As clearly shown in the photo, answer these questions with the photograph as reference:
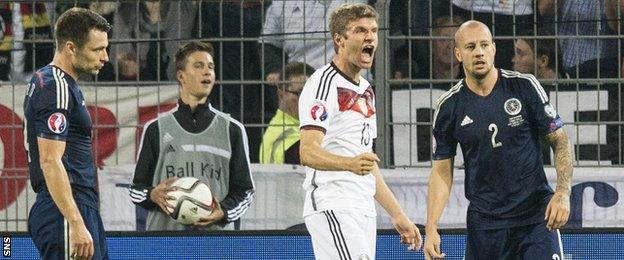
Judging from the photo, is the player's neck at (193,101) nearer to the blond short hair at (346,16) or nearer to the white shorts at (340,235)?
the blond short hair at (346,16)

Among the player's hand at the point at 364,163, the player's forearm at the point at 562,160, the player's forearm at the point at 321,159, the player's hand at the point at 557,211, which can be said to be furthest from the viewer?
the player's forearm at the point at 562,160

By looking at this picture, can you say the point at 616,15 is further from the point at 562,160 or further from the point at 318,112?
the point at 318,112

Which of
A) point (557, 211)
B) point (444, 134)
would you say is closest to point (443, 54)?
point (444, 134)

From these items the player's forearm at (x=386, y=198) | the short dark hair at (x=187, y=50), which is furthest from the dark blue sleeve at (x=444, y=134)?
the short dark hair at (x=187, y=50)

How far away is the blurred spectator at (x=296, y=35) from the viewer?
37.4 feet

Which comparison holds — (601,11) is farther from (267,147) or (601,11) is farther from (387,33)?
(267,147)

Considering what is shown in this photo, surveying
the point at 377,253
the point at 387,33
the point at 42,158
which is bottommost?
the point at 377,253

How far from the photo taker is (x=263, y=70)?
1146cm

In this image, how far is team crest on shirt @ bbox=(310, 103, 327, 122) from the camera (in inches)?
316

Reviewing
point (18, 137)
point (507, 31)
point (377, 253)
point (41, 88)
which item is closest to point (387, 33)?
point (507, 31)

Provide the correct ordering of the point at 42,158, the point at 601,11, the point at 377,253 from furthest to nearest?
the point at 601,11
the point at 377,253
the point at 42,158

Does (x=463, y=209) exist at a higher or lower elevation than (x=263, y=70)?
lower

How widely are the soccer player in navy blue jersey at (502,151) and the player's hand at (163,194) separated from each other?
2.47m

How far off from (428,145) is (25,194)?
2.74 metres
